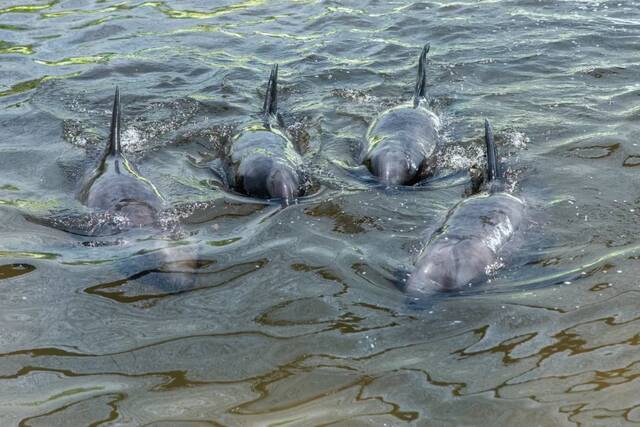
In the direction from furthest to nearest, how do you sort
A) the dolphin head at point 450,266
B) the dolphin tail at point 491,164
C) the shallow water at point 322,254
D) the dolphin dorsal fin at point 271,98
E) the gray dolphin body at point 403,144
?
the dolphin dorsal fin at point 271,98 → the gray dolphin body at point 403,144 → the dolphin tail at point 491,164 → the dolphin head at point 450,266 → the shallow water at point 322,254

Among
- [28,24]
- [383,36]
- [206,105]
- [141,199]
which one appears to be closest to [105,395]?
[141,199]

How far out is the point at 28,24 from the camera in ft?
37.2

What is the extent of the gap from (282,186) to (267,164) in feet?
0.90

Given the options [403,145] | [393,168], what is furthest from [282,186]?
[403,145]

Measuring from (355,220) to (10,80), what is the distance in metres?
5.25

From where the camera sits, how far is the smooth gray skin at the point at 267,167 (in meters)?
6.38

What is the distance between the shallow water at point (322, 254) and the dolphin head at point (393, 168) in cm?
15

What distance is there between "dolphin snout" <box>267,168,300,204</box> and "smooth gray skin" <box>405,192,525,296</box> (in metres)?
1.29

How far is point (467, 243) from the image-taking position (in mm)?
5148

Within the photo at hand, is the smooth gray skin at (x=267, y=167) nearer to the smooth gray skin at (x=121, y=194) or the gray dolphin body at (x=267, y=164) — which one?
the gray dolphin body at (x=267, y=164)

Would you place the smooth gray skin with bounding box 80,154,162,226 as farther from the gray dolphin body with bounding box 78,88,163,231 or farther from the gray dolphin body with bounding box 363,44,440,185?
the gray dolphin body with bounding box 363,44,440,185

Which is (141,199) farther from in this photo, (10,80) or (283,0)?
(283,0)

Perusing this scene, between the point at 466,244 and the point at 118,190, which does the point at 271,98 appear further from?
the point at 466,244

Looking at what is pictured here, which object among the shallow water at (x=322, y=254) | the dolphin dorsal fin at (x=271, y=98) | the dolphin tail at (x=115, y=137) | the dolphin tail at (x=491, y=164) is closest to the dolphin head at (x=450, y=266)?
the shallow water at (x=322, y=254)
